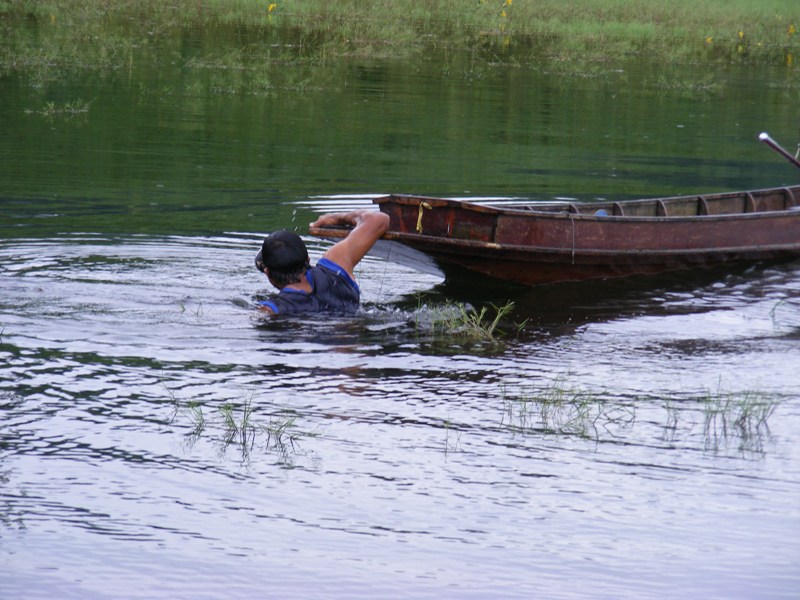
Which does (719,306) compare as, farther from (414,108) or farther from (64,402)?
(414,108)

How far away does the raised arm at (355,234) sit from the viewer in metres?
9.00

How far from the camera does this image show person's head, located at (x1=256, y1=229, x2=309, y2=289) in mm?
8461

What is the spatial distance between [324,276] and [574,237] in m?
2.70

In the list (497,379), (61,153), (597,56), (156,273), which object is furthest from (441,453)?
(597,56)

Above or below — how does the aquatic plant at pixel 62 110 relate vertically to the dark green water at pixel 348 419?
above

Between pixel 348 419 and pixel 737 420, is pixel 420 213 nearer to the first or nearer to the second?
pixel 348 419

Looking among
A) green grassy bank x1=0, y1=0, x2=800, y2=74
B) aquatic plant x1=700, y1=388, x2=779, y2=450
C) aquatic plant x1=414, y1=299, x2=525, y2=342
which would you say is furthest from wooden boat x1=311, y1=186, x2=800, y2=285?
green grassy bank x1=0, y1=0, x2=800, y2=74

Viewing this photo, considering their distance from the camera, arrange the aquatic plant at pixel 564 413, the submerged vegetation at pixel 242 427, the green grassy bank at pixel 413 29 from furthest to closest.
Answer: the green grassy bank at pixel 413 29 → the aquatic plant at pixel 564 413 → the submerged vegetation at pixel 242 427

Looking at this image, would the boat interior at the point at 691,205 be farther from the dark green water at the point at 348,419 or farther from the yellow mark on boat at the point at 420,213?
the yellow mark on boat at the point at 420,213

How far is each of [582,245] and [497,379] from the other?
10.4ft

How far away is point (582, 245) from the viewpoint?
1070 cm

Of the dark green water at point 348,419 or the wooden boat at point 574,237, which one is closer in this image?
the dark green water at point 348,419

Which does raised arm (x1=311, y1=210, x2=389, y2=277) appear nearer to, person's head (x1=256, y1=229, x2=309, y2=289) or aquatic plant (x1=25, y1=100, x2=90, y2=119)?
person's head (x1=256, y1=229, x2=309, y2=289)

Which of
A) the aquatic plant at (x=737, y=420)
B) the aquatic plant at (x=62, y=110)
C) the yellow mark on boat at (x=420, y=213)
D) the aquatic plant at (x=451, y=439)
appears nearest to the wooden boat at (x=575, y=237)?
the yellow mark on boat at (x=420, y=213)
